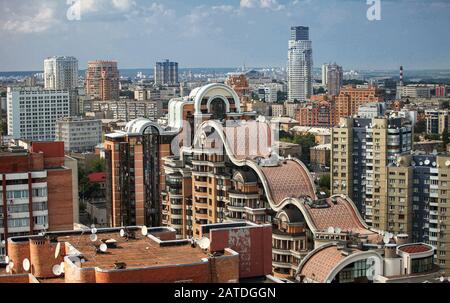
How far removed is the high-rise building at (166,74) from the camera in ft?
72.2

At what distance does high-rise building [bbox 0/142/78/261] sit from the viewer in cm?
446

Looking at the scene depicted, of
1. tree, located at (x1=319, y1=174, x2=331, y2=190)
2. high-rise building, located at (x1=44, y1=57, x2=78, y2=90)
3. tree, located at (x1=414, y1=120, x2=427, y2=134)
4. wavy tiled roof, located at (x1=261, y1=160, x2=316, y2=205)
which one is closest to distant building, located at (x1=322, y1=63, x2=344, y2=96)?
tree, located at (x1=414, y1=120, x2=427, y2=134)

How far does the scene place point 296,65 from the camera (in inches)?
792

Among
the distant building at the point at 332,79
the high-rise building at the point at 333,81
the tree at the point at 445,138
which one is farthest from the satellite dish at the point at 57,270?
the distant building at the point at 332,79

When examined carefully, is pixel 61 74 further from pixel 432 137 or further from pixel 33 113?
pixel 432 137

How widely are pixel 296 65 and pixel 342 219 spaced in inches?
602

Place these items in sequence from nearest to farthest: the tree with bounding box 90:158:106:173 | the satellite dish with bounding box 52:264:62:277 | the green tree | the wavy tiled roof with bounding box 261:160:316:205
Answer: the satellite dish with bounding box 52:264:62:277 < the wavy tiled roof with bounding box 261:160:316:205 < the tree with bounding box 90:158:106:173 < the green tree

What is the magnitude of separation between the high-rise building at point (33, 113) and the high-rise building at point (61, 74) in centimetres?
252

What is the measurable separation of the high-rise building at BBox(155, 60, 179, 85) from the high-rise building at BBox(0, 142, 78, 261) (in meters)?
17.0

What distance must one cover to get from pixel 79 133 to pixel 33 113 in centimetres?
135

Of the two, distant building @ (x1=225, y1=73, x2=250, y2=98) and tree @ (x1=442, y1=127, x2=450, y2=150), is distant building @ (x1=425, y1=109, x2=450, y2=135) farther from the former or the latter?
distant building @ (x1=225, y1=73, x2=250, y2=98)

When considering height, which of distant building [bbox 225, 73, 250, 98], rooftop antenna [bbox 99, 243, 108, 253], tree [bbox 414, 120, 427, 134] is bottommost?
tree [bbox 414, 120, 427, 134]

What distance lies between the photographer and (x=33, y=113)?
1473cm

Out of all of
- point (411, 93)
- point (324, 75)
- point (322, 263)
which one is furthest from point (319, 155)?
point (324, 75)
